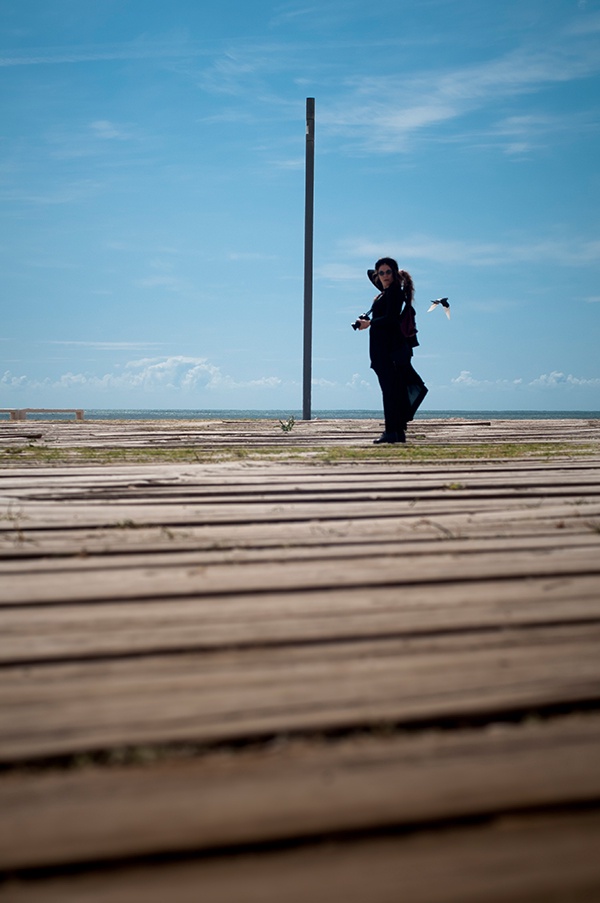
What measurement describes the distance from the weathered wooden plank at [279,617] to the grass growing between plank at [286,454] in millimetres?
3004

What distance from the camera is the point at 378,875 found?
0.87 metres

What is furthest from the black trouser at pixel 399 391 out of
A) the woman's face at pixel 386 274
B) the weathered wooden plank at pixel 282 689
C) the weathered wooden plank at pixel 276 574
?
the weathered wooden plank at pixel 282 689

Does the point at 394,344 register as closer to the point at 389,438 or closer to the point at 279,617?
the point at 389,438

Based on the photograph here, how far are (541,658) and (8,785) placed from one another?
0.97 meters

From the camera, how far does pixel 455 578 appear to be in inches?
74.9

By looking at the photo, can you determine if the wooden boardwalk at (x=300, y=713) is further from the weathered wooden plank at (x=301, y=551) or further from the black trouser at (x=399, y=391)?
the black trouser at (x=399, y=391)

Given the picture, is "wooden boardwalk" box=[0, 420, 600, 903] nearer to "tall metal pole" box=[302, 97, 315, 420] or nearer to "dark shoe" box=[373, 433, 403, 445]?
"dark shoe" box=[373, 433, 403, 445]

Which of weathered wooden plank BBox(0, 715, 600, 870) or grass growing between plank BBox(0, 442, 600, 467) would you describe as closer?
weathered wooden plank BBox(0, 715, 600, 870)

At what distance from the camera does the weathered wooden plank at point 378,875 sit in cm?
84

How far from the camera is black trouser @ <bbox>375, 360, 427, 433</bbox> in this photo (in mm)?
7199

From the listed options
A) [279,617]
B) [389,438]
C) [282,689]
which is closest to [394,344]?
[389,438]

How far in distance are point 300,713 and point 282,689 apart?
0.29 feet

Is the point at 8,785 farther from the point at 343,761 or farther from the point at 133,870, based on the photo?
the point at 343,761

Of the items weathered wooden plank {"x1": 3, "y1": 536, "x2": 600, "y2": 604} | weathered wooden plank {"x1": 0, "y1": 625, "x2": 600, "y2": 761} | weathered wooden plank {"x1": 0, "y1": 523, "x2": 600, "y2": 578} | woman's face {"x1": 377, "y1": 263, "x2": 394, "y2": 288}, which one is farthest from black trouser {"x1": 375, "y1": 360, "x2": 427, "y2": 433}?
weathered wooden plank {"x1": 0, "y1": 625, "x2": 600, "y2": 761}
